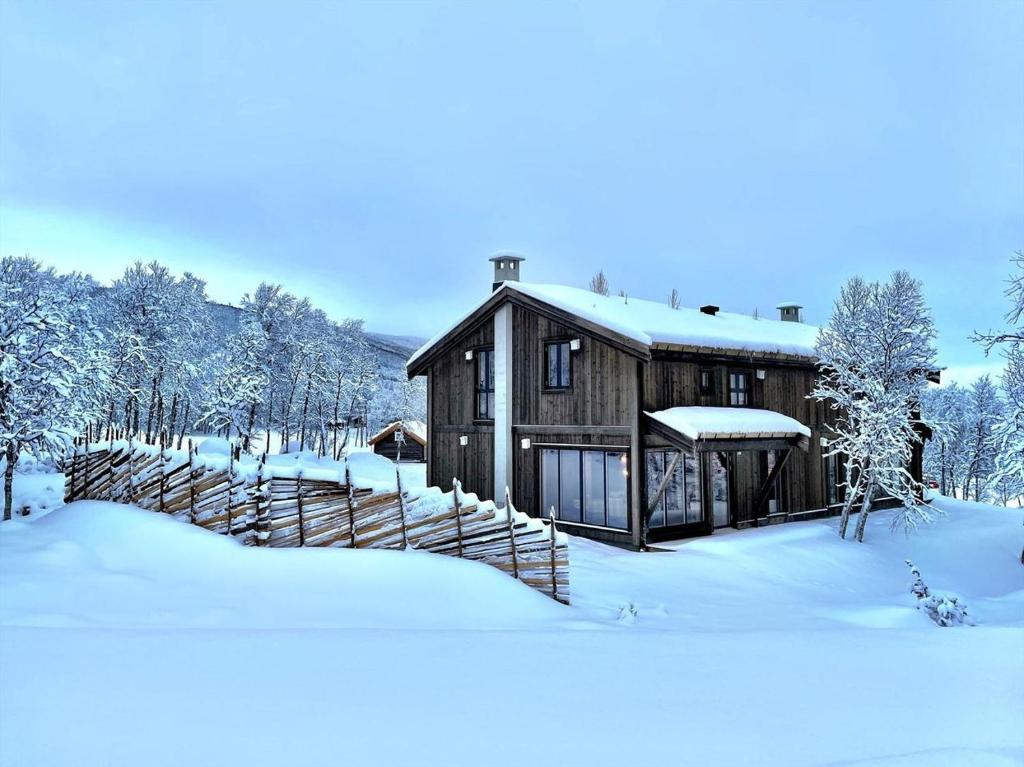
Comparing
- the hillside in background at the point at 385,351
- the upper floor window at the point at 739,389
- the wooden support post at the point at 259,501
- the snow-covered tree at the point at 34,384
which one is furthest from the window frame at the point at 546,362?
the hillside in background at the point at 385,351

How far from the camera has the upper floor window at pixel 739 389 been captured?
61.7 feet

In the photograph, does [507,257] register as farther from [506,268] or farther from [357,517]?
[357,517]

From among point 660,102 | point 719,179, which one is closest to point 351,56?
point 660,102

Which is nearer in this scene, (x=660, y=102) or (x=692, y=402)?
(x=692, y=402)

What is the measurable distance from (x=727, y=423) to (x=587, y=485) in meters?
3.96

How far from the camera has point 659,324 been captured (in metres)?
17.7

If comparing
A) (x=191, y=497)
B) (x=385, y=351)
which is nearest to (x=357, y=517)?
(x=191, y=497)

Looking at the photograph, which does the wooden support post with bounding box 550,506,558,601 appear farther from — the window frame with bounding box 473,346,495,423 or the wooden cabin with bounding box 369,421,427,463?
the wooden cabin with bounding box 369,421,427,463

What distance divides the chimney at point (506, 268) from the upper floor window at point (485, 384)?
2.11m

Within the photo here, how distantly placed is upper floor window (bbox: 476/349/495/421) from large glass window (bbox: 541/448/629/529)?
8.51 feet

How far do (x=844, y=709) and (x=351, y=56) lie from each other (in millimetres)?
18364

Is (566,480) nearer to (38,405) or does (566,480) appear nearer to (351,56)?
(351,56)

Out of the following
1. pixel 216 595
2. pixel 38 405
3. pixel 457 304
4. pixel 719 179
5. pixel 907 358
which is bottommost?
pixel 216 595

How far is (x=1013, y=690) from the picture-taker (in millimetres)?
4551
